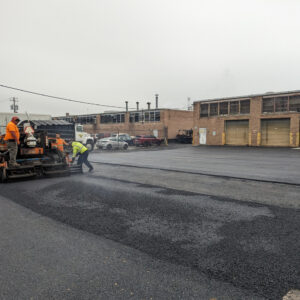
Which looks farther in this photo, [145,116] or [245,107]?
[145,116]

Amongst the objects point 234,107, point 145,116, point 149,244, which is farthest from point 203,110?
point 149,244

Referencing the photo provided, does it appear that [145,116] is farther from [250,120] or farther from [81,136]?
[250,120]

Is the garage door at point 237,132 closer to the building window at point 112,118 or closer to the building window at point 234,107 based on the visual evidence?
the building window at point 234,107

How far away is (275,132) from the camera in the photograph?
30406 mm

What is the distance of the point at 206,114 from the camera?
3616 cm

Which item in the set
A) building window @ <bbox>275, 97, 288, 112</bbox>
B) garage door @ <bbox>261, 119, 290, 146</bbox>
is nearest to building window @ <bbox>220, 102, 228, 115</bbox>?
garage door @ <bbox>261, 119, 290, 146</bbox>

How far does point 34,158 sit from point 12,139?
136cm

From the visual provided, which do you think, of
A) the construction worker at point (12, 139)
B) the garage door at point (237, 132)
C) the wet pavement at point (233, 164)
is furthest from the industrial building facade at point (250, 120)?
the construction worker at point (12, 139)

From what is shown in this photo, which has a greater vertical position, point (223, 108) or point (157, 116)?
point (223, 108)

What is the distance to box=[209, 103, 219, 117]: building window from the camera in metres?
35.2

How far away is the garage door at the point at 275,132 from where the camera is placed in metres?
29.7

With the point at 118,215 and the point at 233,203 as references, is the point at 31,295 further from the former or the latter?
the point at 233,203

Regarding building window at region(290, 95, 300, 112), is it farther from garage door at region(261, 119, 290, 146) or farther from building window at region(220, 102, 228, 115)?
building window at region(220, 102, 228, 115)

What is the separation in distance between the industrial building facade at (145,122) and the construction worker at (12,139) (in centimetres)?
3010
